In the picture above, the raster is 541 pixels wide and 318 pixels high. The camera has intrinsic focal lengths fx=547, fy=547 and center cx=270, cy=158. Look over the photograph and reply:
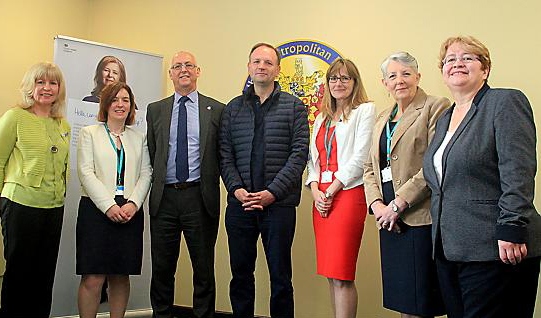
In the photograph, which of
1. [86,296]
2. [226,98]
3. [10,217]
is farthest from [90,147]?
[226,98]

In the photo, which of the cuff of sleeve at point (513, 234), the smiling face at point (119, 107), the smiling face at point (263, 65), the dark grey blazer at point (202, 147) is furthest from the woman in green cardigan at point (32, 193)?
the cuff of sleeve at point (513, 234)

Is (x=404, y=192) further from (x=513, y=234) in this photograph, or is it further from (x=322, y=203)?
(x=513, y=234)

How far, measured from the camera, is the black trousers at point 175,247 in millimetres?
3072

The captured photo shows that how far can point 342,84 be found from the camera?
2979mm

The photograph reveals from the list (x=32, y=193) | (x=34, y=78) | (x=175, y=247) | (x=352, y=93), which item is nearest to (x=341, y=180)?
(x=352, y=93)

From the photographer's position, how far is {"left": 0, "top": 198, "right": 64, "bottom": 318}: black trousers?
9.61 ft

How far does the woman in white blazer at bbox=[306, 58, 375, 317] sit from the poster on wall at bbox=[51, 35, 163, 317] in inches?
65.2

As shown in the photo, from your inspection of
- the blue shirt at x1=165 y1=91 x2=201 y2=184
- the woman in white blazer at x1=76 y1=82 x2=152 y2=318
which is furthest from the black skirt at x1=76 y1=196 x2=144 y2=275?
the blue shirt at x1=165 y1=91 x2=201 y2=184

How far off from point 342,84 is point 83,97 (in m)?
2.00

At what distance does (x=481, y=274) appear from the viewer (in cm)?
193

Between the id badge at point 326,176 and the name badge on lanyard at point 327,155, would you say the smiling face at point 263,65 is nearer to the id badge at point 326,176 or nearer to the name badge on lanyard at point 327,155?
the name badge on lanyard at point 327,155

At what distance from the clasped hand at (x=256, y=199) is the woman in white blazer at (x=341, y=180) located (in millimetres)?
255

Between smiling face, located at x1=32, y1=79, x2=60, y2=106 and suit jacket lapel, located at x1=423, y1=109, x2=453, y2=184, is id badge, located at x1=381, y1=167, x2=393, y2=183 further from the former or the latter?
smiling face, located at x1=32, y1=79, x2=60, y2=106

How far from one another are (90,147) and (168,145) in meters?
0.44
